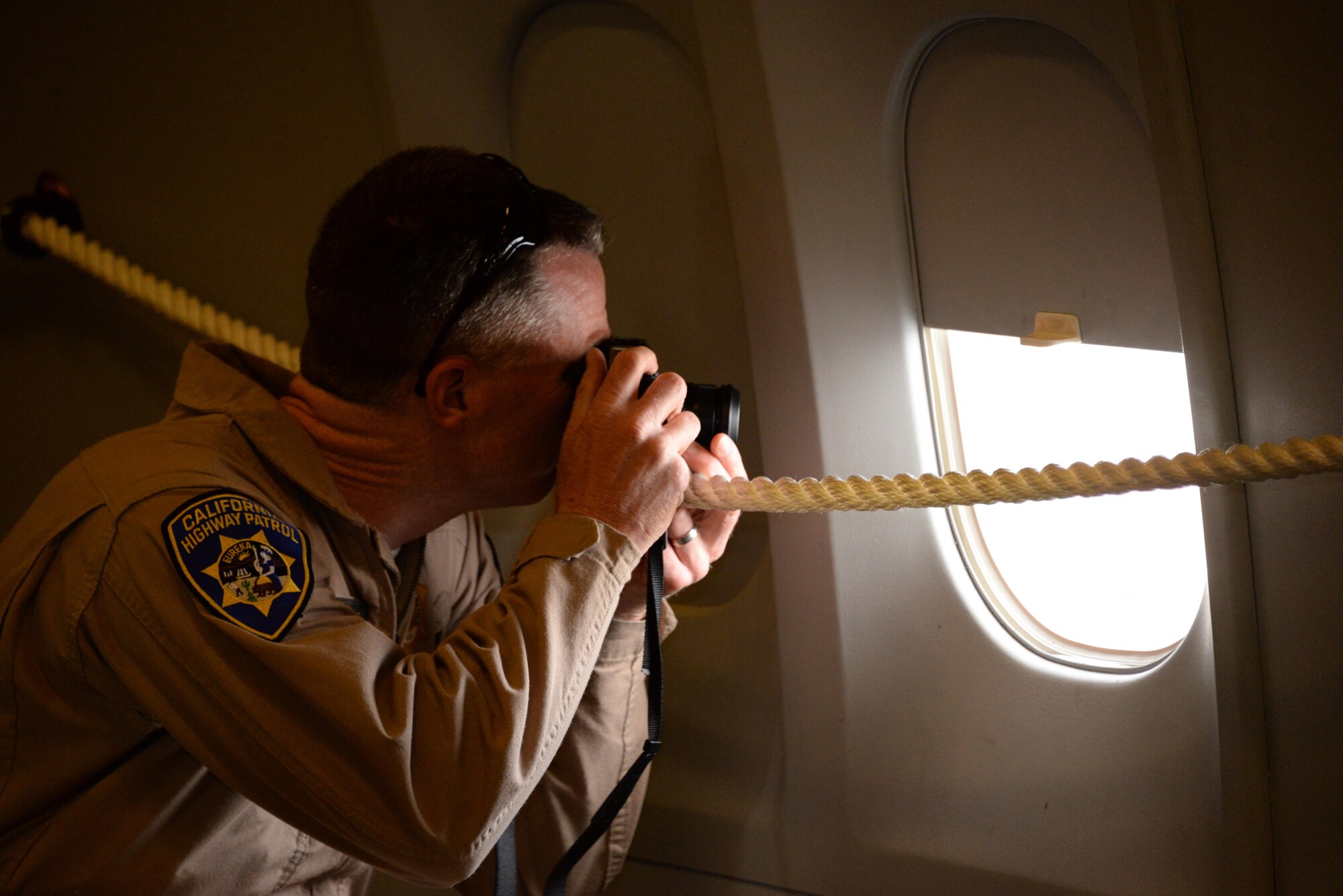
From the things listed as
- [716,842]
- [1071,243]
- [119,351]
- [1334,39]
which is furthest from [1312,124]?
[119,351]

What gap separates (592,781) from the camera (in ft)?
4.52

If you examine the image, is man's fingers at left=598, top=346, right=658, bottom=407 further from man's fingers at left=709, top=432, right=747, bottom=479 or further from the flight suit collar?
the flight suit collar

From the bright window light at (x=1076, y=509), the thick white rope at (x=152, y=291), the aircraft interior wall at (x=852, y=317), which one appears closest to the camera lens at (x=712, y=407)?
the aircraft interior wall at (x=852, y=317)

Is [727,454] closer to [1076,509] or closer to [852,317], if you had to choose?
[852,317]

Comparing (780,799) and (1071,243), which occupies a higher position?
(1071,243)

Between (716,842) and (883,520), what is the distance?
57 centimetres

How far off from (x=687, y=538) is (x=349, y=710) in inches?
19.3

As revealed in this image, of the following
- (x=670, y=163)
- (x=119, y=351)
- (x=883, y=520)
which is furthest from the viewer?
(x=119, y=351)

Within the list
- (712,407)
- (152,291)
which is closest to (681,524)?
(712,407)

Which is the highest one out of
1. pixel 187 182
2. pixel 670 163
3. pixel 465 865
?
pixel 187 182

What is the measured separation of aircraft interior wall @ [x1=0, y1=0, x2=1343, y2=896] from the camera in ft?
3.29

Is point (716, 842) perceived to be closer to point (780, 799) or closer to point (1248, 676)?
point (780, 799)

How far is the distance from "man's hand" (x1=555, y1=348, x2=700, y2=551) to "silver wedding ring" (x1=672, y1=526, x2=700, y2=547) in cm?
17

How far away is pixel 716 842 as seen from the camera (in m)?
1.54
